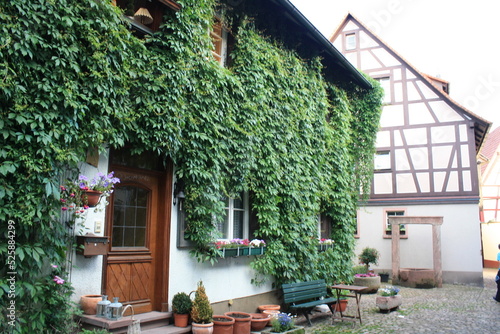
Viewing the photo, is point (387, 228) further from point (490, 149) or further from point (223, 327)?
point (490, 149)

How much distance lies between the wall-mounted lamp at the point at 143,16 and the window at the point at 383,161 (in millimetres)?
13274

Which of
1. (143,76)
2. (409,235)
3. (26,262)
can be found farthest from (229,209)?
(409,235)

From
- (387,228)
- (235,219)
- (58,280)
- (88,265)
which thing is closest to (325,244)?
(235,219)

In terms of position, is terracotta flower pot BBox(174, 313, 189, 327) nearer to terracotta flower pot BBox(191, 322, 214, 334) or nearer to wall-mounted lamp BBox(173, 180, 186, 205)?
terracotta flower pot BBox(191, 322, 214, 334)

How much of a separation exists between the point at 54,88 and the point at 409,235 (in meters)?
15.5

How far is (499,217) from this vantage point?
2750cm

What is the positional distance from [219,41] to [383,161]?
11497mm

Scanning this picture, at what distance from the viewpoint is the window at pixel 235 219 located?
26.2 ft

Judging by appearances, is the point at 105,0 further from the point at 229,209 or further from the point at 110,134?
the point at 229,209

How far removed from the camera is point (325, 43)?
10461 millimetres

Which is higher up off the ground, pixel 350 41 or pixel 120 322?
pixel 350 41

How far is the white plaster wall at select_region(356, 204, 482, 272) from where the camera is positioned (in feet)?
52.9

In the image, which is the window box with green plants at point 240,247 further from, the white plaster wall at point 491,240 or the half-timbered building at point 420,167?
the white plaster wall at point 491,240

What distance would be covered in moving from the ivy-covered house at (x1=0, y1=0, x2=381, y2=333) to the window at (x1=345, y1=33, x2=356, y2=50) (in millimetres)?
7944
